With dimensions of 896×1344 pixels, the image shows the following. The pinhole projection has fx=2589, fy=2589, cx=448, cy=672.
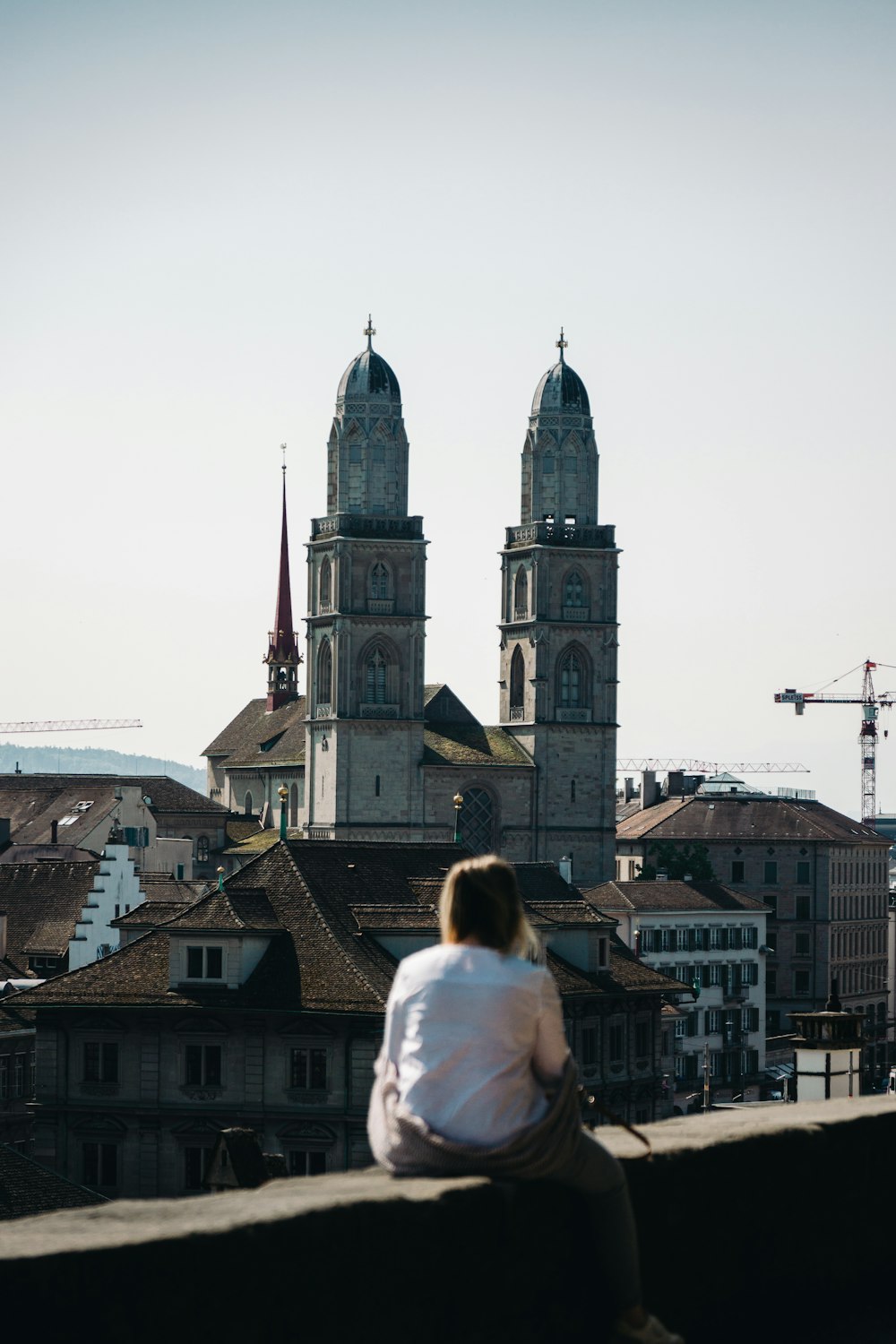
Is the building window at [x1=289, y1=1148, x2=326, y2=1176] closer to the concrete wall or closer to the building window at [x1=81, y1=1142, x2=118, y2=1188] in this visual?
the building window at [x1=81, y1=1142, x2=118, y2=1188]

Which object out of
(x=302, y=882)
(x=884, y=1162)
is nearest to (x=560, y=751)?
(x=302, y=882)

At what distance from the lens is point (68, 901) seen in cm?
7638

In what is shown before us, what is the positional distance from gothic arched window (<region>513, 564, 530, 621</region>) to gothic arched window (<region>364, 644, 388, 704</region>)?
28.3 feet

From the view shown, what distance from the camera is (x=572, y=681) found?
12312 cm

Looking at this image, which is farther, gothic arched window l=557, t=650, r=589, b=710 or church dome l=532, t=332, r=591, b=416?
church dome l=532, t=332, r=591, b=416

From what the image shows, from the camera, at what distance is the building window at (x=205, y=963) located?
50.5 meters

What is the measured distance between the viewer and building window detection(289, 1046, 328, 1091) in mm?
48531

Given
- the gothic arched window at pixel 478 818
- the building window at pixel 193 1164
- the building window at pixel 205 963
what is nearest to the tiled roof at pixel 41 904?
the building window at pixel 205 963

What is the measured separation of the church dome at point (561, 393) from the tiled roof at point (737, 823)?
864 inches

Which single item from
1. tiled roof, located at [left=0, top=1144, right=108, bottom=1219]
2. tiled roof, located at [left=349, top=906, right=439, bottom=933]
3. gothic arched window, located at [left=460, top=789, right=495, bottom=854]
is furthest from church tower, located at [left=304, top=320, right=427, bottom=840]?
tiled roof, located at [left=0, top=1144, right=108, bottom=1219]

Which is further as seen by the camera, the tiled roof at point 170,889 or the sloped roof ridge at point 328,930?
the tiled roof at point 170,889

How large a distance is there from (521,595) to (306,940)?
73.2 meters

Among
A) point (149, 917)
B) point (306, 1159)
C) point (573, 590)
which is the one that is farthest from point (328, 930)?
point (573, 590)

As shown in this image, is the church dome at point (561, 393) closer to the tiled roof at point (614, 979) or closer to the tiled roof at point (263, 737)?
the tiled roof at point (263, 737)
